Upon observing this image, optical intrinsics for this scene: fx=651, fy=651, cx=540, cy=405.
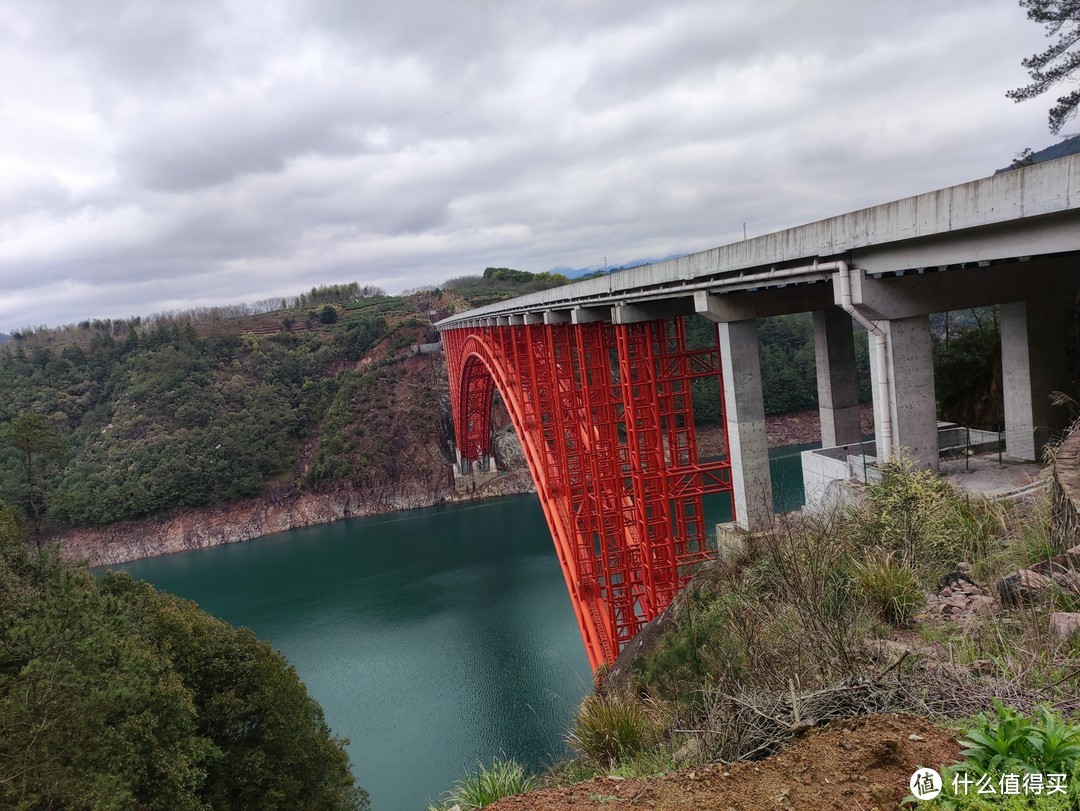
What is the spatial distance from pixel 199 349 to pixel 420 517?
80.0 feet

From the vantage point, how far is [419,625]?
2203 centimetres

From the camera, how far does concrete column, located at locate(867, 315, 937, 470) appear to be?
5688 millimetres

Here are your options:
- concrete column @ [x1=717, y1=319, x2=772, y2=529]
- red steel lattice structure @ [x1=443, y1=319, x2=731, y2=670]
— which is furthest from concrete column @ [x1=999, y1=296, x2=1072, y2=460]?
red steel lattice structure @ [x1=443, y1=319, x2=731, y2=670]

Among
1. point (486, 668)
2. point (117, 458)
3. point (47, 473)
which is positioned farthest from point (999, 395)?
point (47, 473)

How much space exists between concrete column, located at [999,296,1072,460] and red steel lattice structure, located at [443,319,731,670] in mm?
3353

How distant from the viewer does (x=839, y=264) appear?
579 cm

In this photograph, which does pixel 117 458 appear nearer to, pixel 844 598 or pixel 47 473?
pixel 47 473

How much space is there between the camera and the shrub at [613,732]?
4305 millimetres

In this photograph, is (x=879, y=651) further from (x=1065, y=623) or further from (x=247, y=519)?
(x=247, y=519)

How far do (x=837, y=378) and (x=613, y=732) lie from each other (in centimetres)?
613

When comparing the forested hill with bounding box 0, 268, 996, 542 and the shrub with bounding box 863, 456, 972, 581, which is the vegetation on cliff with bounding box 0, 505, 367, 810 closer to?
the shrub with bounding box 863, 456, 972, 581

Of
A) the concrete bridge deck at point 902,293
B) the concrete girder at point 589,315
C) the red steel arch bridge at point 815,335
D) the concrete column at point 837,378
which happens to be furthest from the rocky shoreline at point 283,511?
the concrete bridge deck at point 902,293
